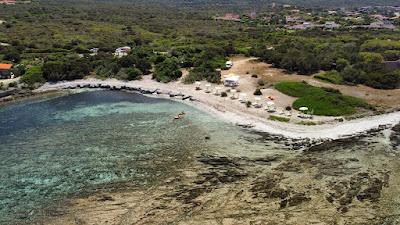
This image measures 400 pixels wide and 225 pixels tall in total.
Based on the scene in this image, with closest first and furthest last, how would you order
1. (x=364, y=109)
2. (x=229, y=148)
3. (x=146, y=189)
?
(x=146, y=189) < (x=229, y=148) < (x=364, y=109)

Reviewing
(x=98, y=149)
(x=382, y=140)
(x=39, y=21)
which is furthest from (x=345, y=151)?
(x=39, y=21)

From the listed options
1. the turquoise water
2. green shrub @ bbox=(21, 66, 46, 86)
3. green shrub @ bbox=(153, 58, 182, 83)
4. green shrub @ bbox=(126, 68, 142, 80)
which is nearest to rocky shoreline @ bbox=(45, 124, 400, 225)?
the turquoise water

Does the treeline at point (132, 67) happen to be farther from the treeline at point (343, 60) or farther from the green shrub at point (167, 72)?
the treeline at point (343, 60)

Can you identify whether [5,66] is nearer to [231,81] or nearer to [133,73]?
[133,73]

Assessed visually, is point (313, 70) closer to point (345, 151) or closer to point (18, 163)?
point (345, 151)

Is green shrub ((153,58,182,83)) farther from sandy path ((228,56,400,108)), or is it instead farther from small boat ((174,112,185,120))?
small boat ((174,112,185,120))

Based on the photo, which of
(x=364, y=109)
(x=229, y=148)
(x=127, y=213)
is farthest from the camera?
(x=364, y=109)
